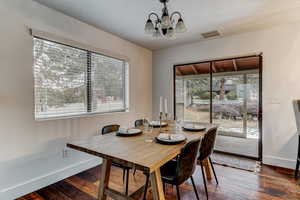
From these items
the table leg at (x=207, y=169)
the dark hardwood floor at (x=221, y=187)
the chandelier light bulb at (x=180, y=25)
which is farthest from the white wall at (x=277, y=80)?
the chandelier light bulb at (x=180, y=25)

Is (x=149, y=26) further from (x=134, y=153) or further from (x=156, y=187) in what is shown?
(x=156, y=187)

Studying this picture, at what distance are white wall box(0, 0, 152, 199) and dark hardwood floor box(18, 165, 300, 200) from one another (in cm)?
23

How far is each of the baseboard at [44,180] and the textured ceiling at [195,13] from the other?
2.35 m

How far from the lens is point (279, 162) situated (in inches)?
113

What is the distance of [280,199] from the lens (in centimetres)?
196

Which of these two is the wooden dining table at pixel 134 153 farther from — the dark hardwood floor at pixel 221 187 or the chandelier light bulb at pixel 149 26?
the chandelier light bulb at pixel 149 26

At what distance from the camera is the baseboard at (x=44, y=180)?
6.37 ft

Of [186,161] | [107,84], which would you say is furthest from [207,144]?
[107,84]

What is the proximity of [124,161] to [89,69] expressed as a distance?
2128mm

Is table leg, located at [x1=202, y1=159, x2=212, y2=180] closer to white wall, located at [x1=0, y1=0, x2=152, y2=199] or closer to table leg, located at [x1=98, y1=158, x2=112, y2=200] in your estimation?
table leg, located at [x1=98, y1=158, x2=112, y2=200]

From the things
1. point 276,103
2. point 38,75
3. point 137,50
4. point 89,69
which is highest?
point 137,50

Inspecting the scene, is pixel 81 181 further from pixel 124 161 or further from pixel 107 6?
pixel 107 6

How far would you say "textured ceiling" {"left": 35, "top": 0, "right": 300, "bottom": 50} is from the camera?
2172 millimetres

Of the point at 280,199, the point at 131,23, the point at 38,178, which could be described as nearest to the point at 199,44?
the point at 131,23
